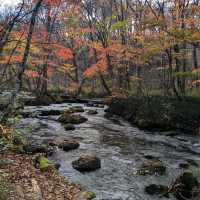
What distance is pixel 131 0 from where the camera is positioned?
32.9 m

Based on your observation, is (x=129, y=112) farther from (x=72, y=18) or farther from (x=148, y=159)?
(x=72, y=18)

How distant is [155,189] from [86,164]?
244 cm

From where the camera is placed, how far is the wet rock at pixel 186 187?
965 cm

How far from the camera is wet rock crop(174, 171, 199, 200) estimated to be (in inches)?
380

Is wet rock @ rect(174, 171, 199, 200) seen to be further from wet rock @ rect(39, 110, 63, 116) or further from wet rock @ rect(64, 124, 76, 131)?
wet rock @ rect(39, 110, 63, 116)

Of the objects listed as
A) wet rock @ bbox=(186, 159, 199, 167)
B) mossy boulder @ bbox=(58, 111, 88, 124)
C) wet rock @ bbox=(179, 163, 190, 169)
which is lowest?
wet rock @ bbox=(186, 159, 199, 167)

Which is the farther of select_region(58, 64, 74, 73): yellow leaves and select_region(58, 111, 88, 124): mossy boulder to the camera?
select_region(58, 64, 74, 73): yellow leaves

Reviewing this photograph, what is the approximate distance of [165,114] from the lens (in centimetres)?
1945

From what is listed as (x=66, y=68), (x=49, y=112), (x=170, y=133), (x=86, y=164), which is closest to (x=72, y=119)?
(x=49, y=112)

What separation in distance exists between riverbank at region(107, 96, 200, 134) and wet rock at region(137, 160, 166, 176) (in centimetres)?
728

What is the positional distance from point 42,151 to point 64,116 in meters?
6.88

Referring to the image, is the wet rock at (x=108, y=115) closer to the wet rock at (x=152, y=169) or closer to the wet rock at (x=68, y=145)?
the wet rock at (x=68, y=145)

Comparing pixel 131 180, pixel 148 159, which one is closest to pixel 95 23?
pixel 148 159

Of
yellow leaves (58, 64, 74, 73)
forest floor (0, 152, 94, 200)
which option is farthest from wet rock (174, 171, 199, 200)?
yellow leaves (58, 64, 74, 73)
